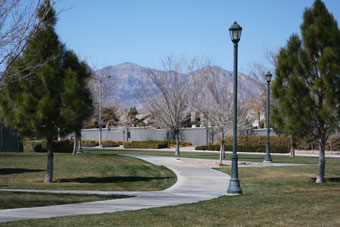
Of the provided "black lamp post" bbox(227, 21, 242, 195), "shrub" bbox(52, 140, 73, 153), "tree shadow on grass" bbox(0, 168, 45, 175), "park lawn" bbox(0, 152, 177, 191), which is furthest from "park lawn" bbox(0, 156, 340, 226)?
"shrub" bbox(52, 140, 73, 153)

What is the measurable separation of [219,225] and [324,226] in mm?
1852

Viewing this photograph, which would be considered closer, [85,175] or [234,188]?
[234,188]

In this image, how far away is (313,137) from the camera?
1717 cm

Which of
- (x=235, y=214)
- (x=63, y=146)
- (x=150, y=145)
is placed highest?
(x=63, y=146)

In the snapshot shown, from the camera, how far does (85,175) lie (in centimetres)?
1956

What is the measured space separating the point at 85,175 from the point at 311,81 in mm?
10024

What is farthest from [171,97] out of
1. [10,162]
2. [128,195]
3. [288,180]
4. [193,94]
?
[128,195]

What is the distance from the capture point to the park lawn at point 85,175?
1579cm

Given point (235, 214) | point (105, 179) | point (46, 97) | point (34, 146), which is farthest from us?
point (34, 146)

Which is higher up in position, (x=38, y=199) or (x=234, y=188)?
(x=234, y=188)

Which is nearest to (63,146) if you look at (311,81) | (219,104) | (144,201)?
(219,104)

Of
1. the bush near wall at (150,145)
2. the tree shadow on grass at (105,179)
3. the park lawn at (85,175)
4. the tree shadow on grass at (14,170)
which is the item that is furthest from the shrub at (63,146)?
the tree shadow on grass at (105,179)

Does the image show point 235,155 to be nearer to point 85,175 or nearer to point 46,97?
point 46,97

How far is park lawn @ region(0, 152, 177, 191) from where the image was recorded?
15788 millimetres
